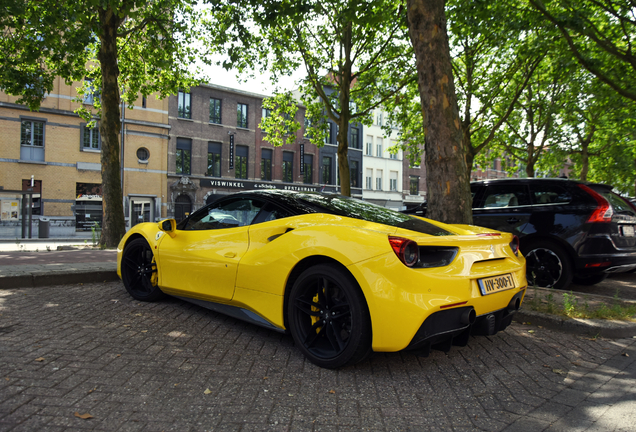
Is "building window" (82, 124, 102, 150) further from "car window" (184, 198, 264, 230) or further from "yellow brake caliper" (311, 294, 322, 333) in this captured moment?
"yellow brake caliper" (311, 294, 322, 333)

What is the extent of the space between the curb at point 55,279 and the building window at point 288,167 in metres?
27.3

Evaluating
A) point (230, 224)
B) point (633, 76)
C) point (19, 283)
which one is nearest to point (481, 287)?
point (230, 224)

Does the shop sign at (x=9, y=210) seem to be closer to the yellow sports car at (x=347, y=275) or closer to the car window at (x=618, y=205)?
the yellow sports car at (x=347, y=275)

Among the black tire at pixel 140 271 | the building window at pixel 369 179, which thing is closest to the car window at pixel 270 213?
the black tire at pixel 140 271

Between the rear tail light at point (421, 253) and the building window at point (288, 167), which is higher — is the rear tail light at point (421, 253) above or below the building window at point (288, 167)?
below

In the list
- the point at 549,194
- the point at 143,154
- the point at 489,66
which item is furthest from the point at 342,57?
the point at 143,154

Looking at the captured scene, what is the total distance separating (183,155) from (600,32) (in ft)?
80.6

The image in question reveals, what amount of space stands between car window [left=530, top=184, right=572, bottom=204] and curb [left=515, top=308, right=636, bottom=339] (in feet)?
7.79

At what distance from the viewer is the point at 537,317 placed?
416 cm

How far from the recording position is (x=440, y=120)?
216 inches

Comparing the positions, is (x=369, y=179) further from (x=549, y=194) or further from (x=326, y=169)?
(x=549, y=194)

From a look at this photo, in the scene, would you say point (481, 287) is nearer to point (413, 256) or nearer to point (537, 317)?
point (413, 256)

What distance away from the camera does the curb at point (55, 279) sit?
5.28 metres

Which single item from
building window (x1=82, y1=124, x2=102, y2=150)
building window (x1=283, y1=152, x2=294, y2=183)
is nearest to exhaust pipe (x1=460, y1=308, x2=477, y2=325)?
building window (x1=82, y1=124, x2=102, y2=150)
